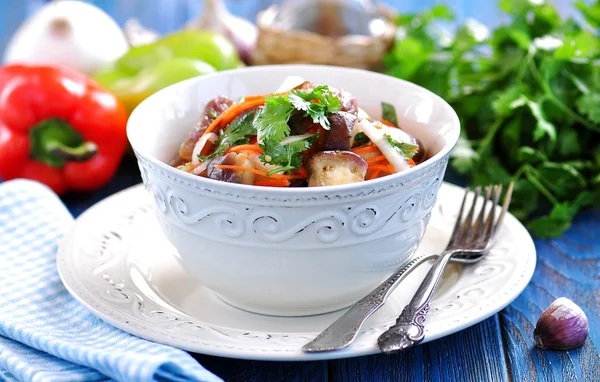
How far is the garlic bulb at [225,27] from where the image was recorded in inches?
181

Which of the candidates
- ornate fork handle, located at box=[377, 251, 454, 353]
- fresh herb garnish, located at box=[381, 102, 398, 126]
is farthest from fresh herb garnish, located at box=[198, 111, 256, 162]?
ornate fork handle, located at box=[377, 251, 454, 353]

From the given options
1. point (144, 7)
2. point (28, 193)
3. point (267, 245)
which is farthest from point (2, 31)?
point (267, 245)

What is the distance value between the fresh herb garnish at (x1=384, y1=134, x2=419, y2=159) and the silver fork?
308 mm

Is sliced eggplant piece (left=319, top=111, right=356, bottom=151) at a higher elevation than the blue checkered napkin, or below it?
higher

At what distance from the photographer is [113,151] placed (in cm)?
335

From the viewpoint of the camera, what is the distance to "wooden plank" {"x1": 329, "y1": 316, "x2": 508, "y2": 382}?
1918 millimetres

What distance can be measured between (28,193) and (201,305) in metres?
0.95

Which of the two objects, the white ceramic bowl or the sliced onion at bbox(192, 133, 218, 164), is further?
the sliced onion at bbox(192, 133, 218, 164)

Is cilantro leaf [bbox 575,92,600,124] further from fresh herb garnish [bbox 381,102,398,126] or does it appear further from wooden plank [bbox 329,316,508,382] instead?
wooden plank [bbox 329,316,508,382]

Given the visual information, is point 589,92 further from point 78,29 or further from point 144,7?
point 144,7

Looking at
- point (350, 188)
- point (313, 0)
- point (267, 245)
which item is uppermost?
point (350, 188)

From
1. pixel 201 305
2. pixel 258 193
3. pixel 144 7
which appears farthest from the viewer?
pixel 144 7

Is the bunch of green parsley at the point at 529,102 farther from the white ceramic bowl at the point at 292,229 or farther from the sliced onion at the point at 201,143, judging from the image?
the sliced onion at the point at 201,143

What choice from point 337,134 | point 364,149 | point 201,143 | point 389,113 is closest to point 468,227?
point 389,113
